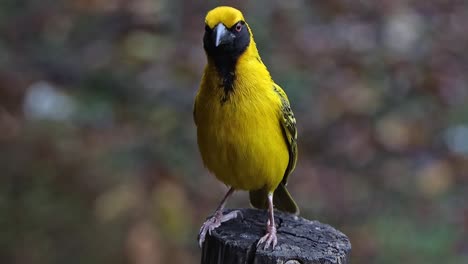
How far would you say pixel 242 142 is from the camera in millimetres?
4227

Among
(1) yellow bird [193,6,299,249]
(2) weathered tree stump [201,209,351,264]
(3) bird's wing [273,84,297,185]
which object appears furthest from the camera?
(3) bird's wing [273,84,297,185]

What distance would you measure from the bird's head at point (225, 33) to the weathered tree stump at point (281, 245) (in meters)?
0.77

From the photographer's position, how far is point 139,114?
5.92 metres

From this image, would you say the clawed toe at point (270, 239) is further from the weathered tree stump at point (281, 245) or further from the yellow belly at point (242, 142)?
the yellow belly at point (242, 142)

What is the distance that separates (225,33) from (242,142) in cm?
51

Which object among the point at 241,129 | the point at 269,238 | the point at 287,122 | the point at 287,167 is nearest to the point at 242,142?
the point at 241,129

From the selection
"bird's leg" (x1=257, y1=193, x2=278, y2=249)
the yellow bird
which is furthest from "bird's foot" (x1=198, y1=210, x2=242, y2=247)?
"bird's leg" (x1=257, y1=193, x2=278, y2=249)

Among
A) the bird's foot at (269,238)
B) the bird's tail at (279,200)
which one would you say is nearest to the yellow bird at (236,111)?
the bird's foot at (269,238)

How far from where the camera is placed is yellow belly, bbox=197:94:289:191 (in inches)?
166

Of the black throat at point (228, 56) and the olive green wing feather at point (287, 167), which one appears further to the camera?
the olive green wing feather at point (287, 167)

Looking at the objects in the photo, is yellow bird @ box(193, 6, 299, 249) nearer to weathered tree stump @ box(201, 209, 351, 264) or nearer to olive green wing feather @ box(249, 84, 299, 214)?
olive green wing feather @ box(249, 84, 299, 214)

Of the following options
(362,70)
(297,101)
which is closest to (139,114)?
(297,101)

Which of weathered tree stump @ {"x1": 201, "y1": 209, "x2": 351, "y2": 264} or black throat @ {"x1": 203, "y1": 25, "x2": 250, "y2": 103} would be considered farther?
black throat @ {"x1": 203, "y1": 25, "x2": 250, "y2": 103}

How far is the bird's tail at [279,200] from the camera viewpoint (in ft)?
15.5
